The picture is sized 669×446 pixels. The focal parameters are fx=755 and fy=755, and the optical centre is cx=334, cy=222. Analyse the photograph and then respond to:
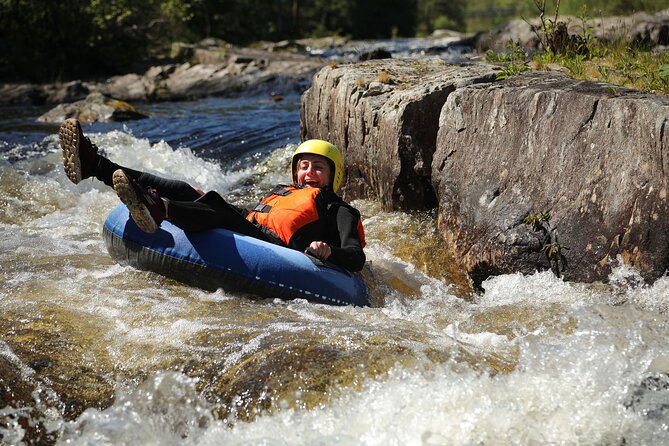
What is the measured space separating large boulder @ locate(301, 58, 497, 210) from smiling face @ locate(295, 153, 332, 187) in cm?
89

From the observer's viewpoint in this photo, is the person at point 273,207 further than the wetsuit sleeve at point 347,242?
No

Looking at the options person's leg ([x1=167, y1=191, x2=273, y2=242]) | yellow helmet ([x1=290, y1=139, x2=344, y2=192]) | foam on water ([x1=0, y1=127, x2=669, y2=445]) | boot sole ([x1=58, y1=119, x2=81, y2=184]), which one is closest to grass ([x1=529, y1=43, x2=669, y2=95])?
foam on water ([x1=0, y1=127, x2=669, y2=445])

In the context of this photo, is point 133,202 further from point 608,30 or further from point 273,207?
point 608,30

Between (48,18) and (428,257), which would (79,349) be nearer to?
(428,257)

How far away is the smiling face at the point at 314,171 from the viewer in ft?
18.0

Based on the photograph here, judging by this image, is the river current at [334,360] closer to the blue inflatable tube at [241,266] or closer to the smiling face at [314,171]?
the blue inflatable tube at [241,266]

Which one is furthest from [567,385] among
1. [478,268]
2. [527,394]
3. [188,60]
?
[188,60]

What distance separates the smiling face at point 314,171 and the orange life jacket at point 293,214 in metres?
0.17

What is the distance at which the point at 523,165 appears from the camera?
516cm

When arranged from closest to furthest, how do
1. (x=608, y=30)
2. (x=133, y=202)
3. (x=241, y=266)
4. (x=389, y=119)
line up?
(x=133, y=202) → (x=241, y=266) → (x=389, y=119) → (x=608, y=30)

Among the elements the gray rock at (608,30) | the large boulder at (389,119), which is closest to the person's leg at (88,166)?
the large boulder at (389,119)

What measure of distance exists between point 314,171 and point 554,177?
1.68m

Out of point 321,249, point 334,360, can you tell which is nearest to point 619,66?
point 321,249

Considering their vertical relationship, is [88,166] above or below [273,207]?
above
